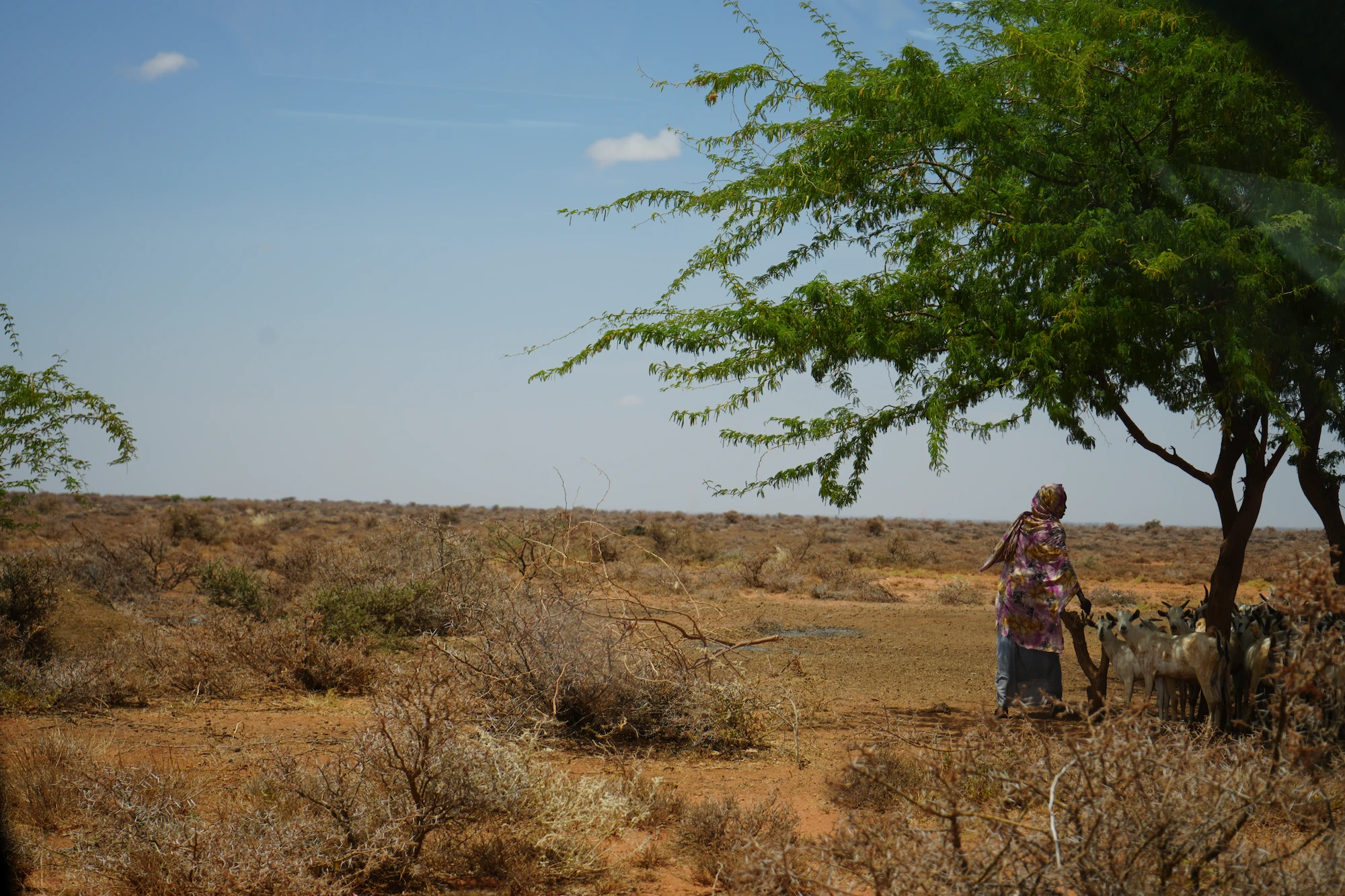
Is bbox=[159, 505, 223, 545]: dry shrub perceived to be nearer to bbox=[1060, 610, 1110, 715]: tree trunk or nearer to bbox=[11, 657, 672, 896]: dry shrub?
bbox=[11, 657, 672, 896]: dry shrub

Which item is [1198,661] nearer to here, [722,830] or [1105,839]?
[722,830]

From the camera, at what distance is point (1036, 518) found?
8.64 m

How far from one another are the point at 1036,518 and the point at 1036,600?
0.74m

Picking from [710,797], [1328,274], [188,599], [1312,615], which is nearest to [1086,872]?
[1312,615]

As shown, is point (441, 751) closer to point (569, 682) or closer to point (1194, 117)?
point (569, 682)

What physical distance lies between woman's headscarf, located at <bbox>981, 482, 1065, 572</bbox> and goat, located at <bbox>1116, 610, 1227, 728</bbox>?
1.12 metres

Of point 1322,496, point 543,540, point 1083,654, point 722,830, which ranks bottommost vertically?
point 722,830

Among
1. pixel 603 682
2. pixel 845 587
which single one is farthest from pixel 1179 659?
pixel 845 587

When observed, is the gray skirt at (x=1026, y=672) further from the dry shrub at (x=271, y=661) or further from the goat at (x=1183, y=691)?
the dry shrub at (x=271, y=661)

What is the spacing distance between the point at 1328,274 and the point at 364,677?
928 cm

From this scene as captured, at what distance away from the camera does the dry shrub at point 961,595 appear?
21.3 metres

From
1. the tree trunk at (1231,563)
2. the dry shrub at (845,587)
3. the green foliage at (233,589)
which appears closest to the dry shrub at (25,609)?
the green foliage at (233,589)

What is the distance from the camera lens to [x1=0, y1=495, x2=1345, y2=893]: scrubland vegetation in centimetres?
322

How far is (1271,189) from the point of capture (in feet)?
24.5
